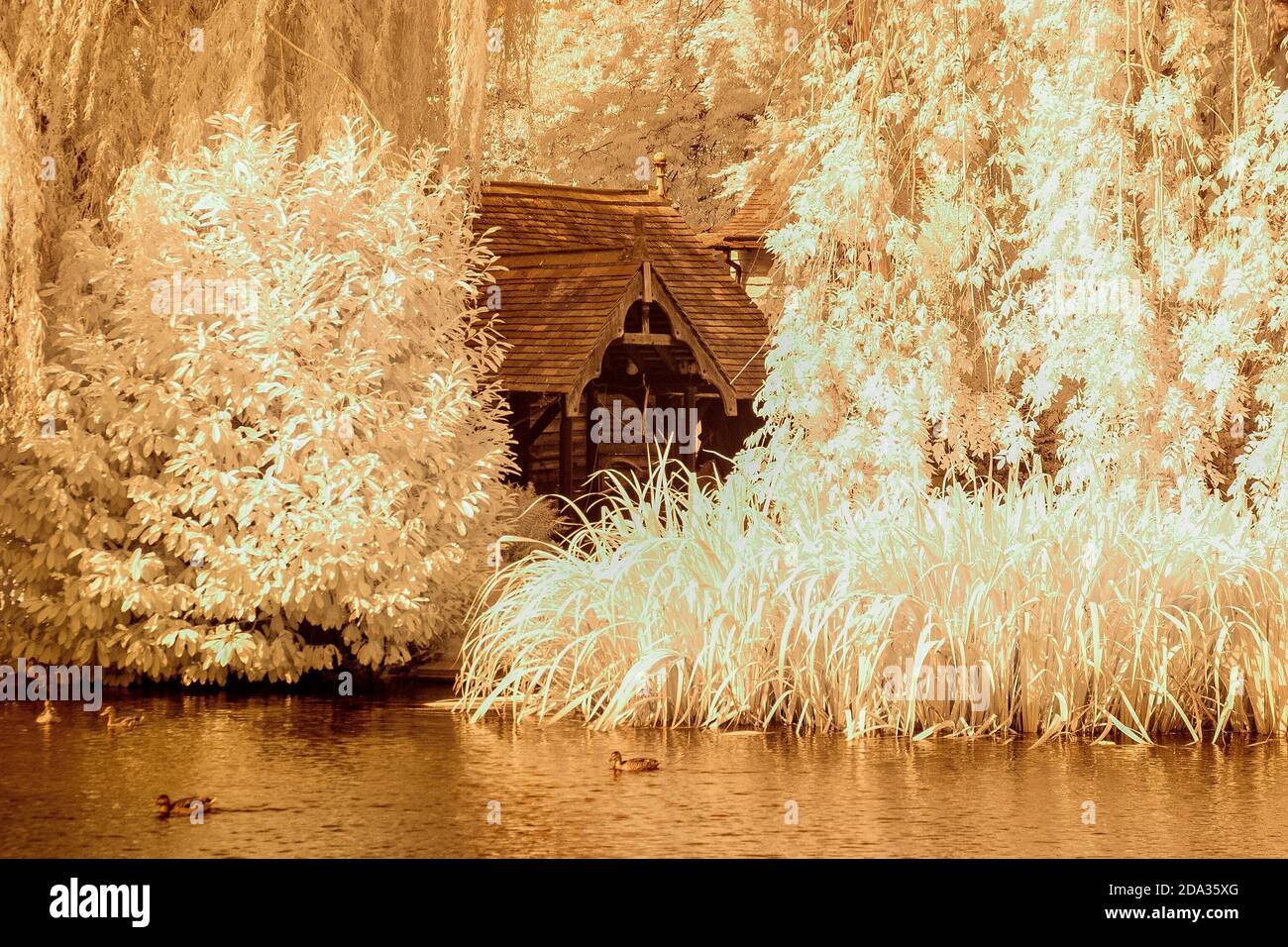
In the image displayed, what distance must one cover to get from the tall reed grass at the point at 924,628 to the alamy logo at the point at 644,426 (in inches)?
424

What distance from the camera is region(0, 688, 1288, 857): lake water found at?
9.34 metres

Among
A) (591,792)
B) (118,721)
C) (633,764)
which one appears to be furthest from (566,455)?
(591,792)

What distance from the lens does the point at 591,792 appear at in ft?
34.7

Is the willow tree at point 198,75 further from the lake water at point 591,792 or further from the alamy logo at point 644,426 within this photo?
the alamy logo at point 644,426

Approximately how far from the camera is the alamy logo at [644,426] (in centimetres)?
2492

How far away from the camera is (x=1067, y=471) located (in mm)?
18016

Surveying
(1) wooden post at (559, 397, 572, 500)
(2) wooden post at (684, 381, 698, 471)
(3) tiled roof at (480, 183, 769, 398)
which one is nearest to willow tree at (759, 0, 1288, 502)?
(3) tiled roof at (480, 183, 769, 398)

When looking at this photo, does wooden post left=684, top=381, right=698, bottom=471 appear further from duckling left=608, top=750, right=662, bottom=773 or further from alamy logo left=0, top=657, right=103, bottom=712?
duckling left=608, top=750, right=662, bottom=773

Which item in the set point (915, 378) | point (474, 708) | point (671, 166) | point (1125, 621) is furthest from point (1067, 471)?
point (671, 166)

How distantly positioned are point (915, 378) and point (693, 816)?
1034 centimetres

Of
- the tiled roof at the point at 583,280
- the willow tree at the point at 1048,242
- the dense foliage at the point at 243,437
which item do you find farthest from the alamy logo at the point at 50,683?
the tiled roof at the point at 583,280
